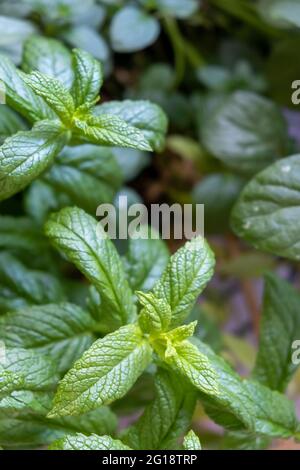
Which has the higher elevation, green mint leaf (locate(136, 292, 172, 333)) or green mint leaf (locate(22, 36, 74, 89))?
green mint leaf (locate(22, 36, 74, 89))

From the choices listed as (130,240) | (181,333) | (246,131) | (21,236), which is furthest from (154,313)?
(246,131)

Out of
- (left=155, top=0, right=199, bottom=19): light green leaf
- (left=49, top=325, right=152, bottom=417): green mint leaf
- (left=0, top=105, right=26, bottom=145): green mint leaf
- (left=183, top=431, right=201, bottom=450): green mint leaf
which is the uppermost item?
(left=155, top=0, right=199, bottom=19): light green leaf

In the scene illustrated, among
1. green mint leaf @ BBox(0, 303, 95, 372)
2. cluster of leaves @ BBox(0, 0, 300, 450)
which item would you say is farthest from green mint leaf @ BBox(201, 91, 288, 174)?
green mint leaf @ BBox(0, 303, 95, 372)

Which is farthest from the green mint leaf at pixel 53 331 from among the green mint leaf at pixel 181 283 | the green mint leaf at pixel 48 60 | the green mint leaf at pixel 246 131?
the green mint leaf at pixel 246 131

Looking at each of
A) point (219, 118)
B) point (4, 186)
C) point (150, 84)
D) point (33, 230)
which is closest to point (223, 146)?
point (219, 118)

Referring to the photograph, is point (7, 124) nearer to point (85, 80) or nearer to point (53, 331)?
point (85, 80)

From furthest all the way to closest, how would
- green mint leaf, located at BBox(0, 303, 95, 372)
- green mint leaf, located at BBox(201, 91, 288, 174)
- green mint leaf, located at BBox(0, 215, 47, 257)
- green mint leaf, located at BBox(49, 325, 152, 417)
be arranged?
green mint leaf, located at BBox(201, 91, 288, 174) → green mint leaf, located at BBox(0, 215, 47, 257) → green mint leaf, located at BBox(0, 303, 95, 372) → green mint leaf, located at BBox(49, 325, 152, 417)

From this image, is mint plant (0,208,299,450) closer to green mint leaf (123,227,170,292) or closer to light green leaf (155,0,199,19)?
green mint leaf (123,227,170,292)
